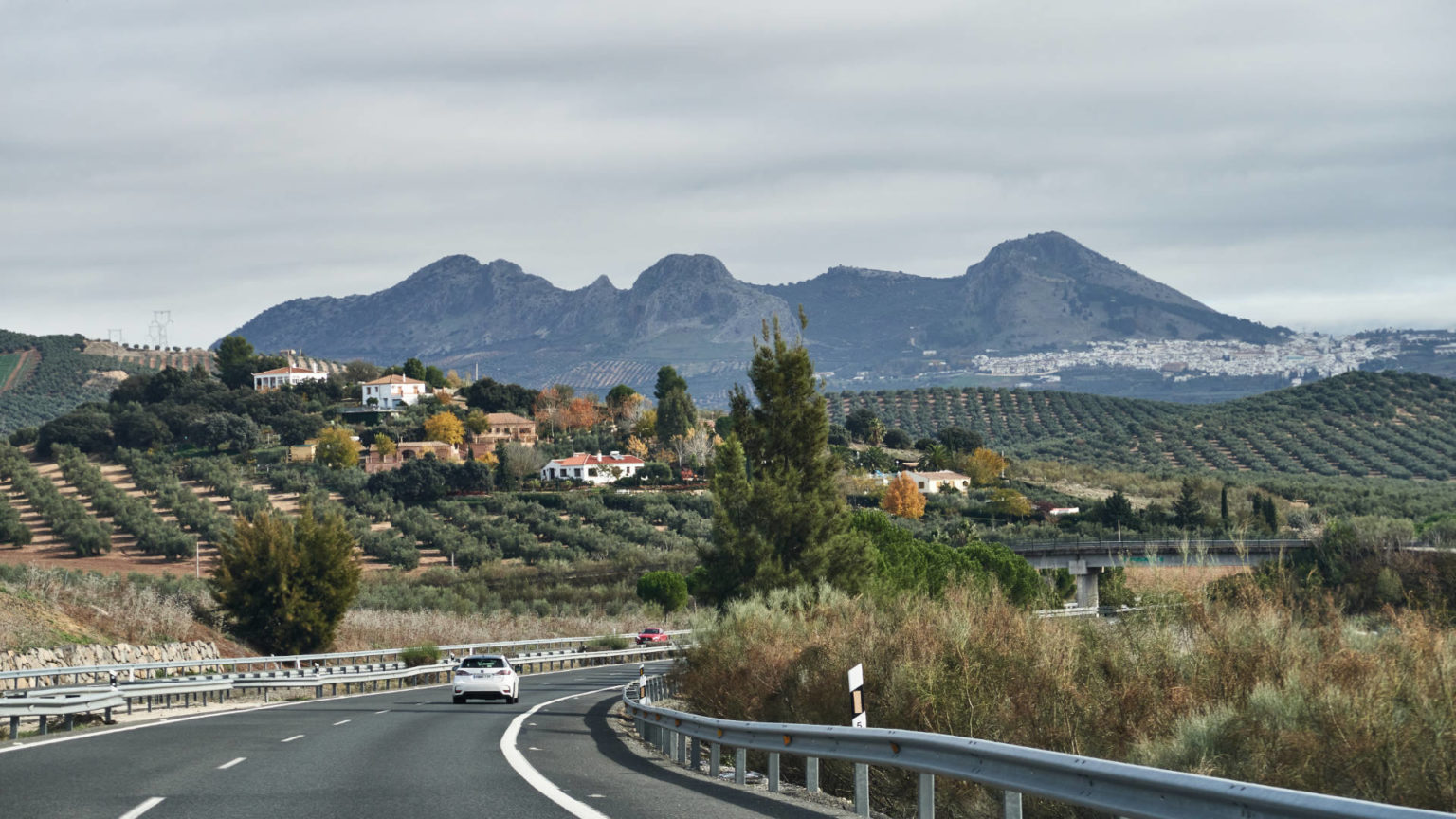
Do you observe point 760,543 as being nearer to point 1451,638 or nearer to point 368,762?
point 368,762

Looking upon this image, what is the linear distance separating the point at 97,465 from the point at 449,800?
380ft

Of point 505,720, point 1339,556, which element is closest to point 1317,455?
point 1339,556

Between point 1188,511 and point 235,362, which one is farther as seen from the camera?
point 235,362

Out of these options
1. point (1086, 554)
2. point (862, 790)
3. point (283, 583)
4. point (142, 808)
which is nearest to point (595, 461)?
point (1086, 554)

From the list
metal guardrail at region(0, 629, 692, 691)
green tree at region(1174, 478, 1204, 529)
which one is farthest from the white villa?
metal guardrail at region(0, 629, 692, 691)

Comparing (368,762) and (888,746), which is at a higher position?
(888,746)

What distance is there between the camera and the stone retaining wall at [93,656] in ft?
96.1

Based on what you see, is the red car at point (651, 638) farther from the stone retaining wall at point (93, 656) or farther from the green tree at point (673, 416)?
the green tree at point (673, 416)

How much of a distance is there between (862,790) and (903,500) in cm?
10482

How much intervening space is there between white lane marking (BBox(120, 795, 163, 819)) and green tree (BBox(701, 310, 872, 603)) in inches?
1009

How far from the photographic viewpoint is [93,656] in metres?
33.5

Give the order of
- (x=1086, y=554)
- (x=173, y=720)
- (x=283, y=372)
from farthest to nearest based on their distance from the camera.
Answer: (x=283, y=372), (x=1086, y=554), (x=173, y=720)

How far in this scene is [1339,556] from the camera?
70.2 metres

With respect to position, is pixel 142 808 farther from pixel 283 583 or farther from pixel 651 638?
pixel 651 638
